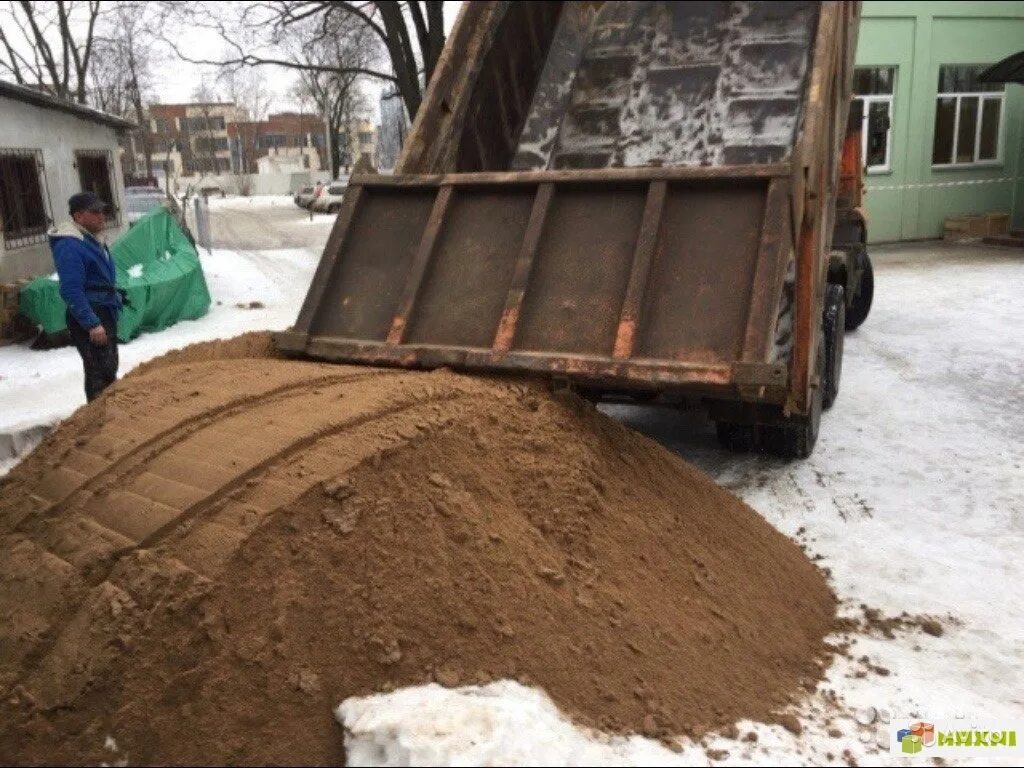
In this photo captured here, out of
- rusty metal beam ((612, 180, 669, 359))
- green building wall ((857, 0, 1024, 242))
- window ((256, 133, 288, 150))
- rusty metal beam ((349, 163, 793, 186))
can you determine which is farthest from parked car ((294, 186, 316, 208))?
window ((256, 133, 288, 150))

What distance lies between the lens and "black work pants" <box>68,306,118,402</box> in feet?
18.0

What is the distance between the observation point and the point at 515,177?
4.47m

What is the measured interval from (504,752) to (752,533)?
2.04 metres

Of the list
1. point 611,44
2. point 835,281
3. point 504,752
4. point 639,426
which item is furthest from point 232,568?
point 835,281

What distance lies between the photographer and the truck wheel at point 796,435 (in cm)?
547

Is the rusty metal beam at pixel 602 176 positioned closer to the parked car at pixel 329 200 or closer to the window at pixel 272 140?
the parked car at pixel 329 200

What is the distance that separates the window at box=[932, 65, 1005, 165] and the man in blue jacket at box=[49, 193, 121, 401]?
16485 mm

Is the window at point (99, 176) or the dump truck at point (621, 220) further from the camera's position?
the window at point (99, 176)

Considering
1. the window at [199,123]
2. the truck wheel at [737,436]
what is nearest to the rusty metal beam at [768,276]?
the truck wheel at [737,436]

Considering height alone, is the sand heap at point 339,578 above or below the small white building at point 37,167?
below

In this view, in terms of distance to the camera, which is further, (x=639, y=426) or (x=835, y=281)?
(x=835, y=281)

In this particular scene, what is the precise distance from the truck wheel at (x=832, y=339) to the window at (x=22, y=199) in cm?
993

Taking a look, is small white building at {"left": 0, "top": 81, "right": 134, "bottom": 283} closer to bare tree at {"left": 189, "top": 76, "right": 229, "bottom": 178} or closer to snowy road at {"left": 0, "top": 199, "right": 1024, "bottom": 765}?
snowy road at {"left": 0, "top": 199, "right": 1024, "bottom": 765}

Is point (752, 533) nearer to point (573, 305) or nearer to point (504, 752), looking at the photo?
point (573, 305)
